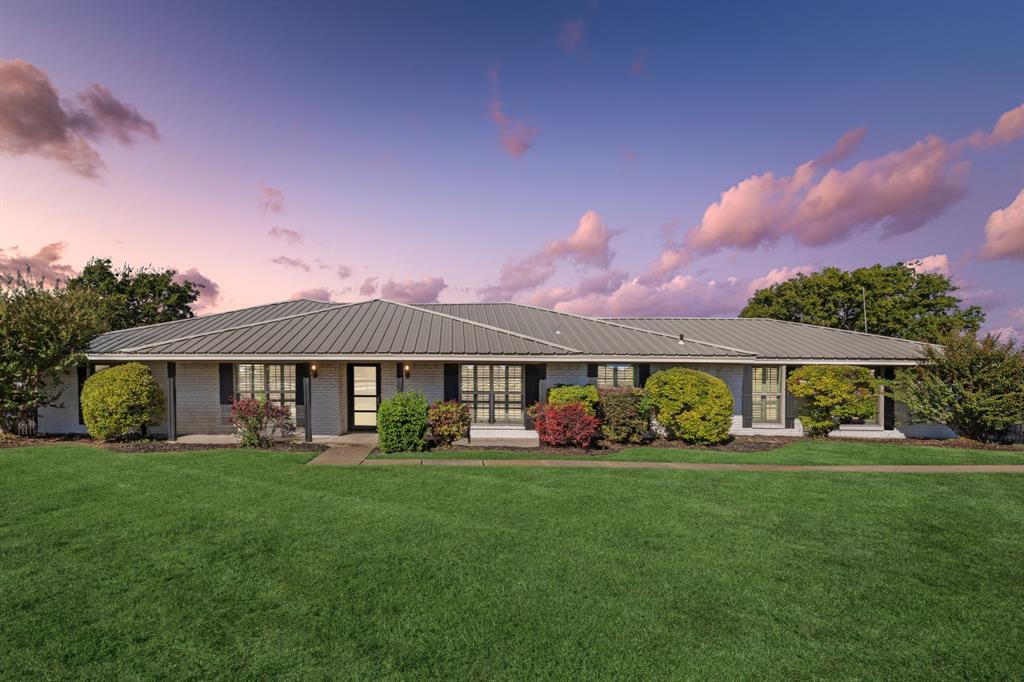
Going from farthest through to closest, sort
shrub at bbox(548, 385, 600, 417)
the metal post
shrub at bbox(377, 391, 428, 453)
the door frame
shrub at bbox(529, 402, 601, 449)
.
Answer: the door frame
the metal post
shrub at bbox(548, 385, 600, 417)
shrub at bbox(529, 402, 601, 449)
shrub at bbox(377, 391, 428, 453)

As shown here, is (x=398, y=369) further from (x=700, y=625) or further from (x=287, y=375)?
(x=700, y=625)

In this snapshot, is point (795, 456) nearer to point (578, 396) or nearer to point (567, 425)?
point (578, 396)

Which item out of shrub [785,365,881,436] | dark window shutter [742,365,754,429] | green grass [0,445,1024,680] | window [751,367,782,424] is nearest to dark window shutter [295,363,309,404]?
green grass [0,445,1024,680]

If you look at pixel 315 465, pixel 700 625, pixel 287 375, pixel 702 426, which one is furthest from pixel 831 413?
pixel 287 375

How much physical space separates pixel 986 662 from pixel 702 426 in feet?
30.4

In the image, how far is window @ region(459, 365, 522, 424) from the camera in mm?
14141

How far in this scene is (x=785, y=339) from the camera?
17172 millimetres

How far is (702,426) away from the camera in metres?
13.0

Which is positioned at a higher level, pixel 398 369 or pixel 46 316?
pixel 46 316

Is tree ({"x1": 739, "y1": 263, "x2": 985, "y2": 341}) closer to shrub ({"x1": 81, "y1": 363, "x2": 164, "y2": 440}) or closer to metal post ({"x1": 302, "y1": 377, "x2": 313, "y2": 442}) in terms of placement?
metal post ({"x1": 302, "y1": 377, "x2": 313, "y2": 442})

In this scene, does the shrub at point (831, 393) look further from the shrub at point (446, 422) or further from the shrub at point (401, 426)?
the shrub at point (401, 426)

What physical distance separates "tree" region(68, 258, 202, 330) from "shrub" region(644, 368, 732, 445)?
3614 centimetres

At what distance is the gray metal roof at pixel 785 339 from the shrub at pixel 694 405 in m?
2.83

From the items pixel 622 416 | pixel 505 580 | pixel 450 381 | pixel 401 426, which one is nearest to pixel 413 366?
pixel 450 381
